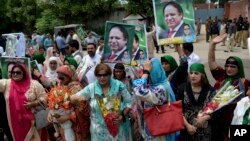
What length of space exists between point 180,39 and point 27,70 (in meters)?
2.00

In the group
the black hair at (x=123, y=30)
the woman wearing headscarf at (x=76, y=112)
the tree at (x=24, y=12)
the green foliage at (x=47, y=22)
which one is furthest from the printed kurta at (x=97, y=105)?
the tree at (x=24, y=12)

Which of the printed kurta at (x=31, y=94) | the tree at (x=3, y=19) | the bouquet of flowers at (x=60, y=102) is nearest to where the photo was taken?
the bouquet of flowers at (x=60, y=102)

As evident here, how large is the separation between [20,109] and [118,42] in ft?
5.39

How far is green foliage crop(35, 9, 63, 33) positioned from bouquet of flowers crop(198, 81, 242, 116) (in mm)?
30404

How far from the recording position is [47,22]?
113ft

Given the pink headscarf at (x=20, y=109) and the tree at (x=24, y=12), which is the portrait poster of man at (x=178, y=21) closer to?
the pink headscarf at (x=20, y=109)

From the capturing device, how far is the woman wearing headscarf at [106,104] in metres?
4.66

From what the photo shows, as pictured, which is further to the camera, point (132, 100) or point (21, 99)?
point (21, 99)

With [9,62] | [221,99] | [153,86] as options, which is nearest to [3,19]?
[9,62]

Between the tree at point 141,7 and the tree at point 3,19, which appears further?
the tree at point 3,19

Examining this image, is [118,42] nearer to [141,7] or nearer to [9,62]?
[9,62]

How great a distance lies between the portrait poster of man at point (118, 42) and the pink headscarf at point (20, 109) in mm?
Answer: 1288

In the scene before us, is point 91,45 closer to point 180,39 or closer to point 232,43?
point 180,39

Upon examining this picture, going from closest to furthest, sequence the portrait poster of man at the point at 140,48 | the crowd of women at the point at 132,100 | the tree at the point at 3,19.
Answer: the crowd of women at the point at 132,100
the portrait poster of man at the point at 140,48
the tree at the point at 3,19
